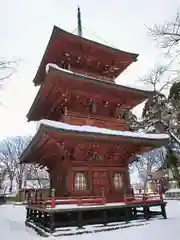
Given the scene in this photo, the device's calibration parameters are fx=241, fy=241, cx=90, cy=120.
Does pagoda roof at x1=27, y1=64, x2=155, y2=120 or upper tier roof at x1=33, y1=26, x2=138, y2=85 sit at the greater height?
upper tier roof at x1=33, y1=26, x2=138, y2=85

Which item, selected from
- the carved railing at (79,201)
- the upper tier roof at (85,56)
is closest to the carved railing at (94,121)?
the upper tier roof at (85,56)

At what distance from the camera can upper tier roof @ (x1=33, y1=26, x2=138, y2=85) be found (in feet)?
48.9

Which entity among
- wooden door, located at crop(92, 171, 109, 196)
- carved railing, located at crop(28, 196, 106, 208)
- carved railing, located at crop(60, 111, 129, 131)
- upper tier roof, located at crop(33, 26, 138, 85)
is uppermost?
upper tier roof, located at crop(33, 26, 138, 85)

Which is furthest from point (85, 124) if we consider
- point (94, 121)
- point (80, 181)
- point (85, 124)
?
point (80, 181)

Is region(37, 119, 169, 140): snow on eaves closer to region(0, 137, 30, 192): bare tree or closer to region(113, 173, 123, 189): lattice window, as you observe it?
region(113, 173, 123, 189): lattice window

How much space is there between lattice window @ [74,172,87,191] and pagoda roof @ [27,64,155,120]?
4864 millimetres

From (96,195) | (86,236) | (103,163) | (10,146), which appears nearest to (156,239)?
(86,236)

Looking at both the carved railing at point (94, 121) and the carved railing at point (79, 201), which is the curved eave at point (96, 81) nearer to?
the carved railing at point (94, 121)

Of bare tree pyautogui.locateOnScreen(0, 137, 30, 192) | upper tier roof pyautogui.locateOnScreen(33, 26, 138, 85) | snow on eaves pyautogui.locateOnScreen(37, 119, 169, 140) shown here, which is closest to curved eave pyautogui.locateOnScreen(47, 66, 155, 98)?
snow on eaves pyautogui.locateOnScreen(37, 119, 169, 140)

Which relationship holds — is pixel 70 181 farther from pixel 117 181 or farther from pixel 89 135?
pixel 117 181

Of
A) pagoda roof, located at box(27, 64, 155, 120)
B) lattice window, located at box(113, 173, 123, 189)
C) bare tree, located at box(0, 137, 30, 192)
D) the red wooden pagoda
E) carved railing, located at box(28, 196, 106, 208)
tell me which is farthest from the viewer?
bare tree, located at box(0, 137, 30, 192)

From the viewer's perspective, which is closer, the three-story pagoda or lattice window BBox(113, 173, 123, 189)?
the three-story pagoda

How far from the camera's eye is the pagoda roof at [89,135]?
11.2 m

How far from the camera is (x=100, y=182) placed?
13766mm
